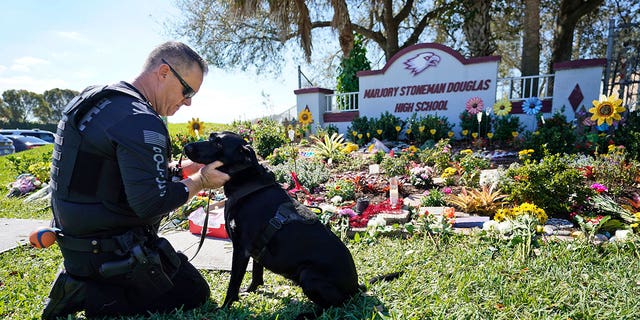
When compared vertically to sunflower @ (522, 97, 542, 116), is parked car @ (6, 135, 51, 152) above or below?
below

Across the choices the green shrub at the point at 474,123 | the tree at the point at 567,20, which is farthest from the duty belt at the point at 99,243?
the tree at the point at 567,20

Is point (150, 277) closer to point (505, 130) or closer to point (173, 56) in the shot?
point (173, 56)

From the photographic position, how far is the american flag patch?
1.59 metres

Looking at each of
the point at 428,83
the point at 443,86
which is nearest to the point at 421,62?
the point at 428,83

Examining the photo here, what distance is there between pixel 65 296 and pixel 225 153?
108 cm

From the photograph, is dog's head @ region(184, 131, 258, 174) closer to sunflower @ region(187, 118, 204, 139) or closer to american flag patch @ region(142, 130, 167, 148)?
american flag patch @ region(142, 130, 167, 148)

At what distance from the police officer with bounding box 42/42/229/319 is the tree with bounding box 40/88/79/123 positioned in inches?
2566

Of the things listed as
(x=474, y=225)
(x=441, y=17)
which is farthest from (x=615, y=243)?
(x=441, y=17)

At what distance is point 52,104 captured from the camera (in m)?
58.3

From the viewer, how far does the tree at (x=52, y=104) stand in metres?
55.2

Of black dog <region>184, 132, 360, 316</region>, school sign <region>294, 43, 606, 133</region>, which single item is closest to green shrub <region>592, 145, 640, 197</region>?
black dog <region>184, 132, 360, 316</region>

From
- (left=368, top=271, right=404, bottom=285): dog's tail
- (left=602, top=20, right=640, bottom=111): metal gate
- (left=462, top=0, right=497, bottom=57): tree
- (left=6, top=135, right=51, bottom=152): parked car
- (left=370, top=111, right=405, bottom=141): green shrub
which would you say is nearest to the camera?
(left=368, top=271, right=404, bottom=285): dog's tail

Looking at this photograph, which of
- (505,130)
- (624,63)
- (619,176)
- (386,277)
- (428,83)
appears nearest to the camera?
(386,277)

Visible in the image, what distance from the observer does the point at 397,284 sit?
6.88 feet
